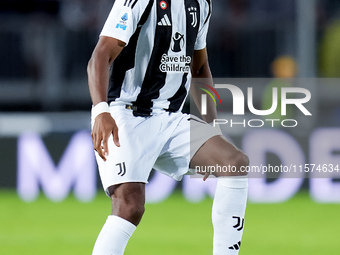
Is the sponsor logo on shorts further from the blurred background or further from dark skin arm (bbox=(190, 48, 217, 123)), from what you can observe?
the blurred background

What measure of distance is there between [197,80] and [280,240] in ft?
7.05

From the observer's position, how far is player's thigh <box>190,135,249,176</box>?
386 cm

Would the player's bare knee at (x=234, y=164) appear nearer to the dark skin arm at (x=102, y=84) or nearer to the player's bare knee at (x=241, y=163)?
the player's bare knee at (x=241, y=163)

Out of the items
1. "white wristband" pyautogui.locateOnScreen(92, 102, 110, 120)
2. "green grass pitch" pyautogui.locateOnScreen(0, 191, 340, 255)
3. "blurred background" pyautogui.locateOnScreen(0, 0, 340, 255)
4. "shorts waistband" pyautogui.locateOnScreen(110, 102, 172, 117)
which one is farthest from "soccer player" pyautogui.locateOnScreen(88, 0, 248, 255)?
"blurred background" pyautogui.locateOnScreen(0, 0, 340, 255)

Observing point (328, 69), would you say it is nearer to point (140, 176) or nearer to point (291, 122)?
point (291, 122)

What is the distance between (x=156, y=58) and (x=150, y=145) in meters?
0.43

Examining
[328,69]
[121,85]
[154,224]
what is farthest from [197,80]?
[328,69]

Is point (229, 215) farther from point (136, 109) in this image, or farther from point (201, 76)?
point (201, 76)

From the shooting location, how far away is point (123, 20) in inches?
148

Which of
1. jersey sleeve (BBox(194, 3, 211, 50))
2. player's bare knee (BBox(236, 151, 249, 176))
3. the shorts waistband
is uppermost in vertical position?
jersey sleeve (BBox(194, 3, 211, 50))

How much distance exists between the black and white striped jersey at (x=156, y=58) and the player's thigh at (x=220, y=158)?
0.31 meters

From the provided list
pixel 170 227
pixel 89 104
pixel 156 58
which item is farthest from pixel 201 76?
pixel 89 104

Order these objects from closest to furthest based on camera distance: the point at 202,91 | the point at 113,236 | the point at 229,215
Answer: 1. the point at 113,236
2. the point at 229,215
3. the point at 202,91

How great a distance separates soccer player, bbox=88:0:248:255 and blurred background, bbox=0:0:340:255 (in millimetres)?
1789
